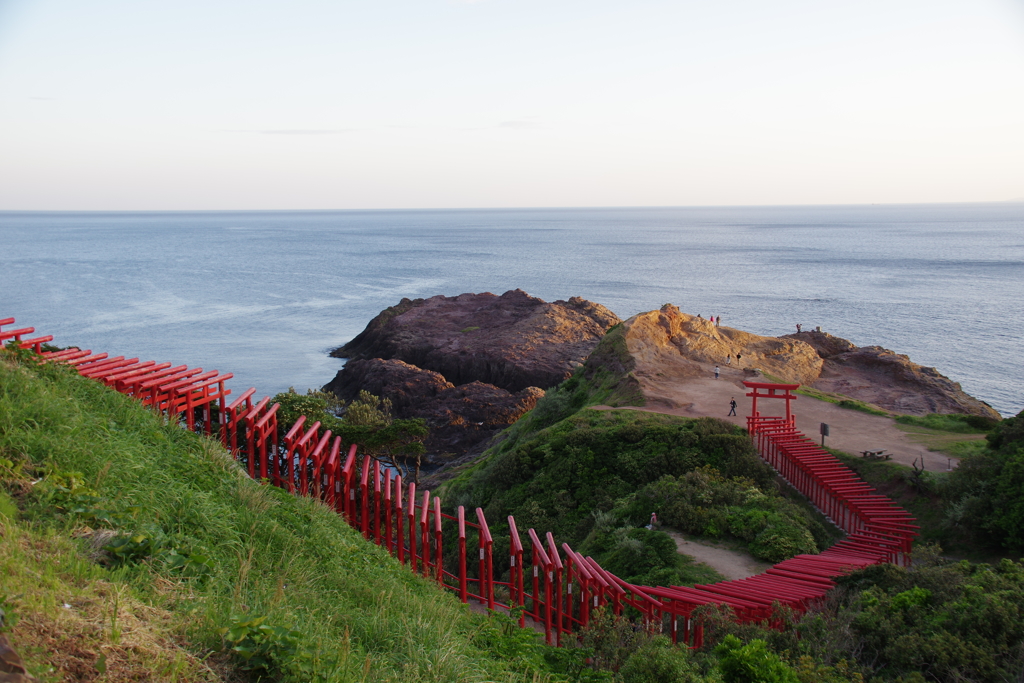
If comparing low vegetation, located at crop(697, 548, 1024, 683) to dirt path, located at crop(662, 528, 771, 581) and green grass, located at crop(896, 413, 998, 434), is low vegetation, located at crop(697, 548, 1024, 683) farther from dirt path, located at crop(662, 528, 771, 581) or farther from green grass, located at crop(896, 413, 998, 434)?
green grass, located at crop(896, 413, 998, 434)

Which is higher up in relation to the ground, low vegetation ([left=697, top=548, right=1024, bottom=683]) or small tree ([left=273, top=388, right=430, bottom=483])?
low vegetation ([left=697, top=548, right=1024, bottom=683])

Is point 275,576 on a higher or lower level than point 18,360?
lower

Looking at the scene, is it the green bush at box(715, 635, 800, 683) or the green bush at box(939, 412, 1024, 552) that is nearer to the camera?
the green bush at box(715, 635, 800, 683)

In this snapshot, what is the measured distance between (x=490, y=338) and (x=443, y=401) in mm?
11246

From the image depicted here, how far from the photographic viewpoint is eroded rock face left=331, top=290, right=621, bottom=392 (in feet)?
156

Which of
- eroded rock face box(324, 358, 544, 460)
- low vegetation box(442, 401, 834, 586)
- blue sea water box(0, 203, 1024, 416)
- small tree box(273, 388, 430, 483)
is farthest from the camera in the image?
blue sea water box(0, 203, 1024, 416)

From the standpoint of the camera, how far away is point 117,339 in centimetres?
6122

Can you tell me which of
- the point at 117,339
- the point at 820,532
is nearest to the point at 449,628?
the point at 820,532

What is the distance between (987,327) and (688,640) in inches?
2821

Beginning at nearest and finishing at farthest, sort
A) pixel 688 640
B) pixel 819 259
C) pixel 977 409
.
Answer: pixel 688 640 → pixel 977 409 → pixel 819 259

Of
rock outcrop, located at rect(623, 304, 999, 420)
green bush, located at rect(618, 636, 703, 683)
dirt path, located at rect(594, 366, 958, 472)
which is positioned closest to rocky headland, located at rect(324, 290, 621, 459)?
rock outcrop, located at rect(623, 304, 999, 420)

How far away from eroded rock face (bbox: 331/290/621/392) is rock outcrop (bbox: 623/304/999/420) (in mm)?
12374

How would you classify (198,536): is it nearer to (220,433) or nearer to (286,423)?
(220,433)

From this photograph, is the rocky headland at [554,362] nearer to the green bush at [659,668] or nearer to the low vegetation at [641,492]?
the low vegetation at [641,492]
